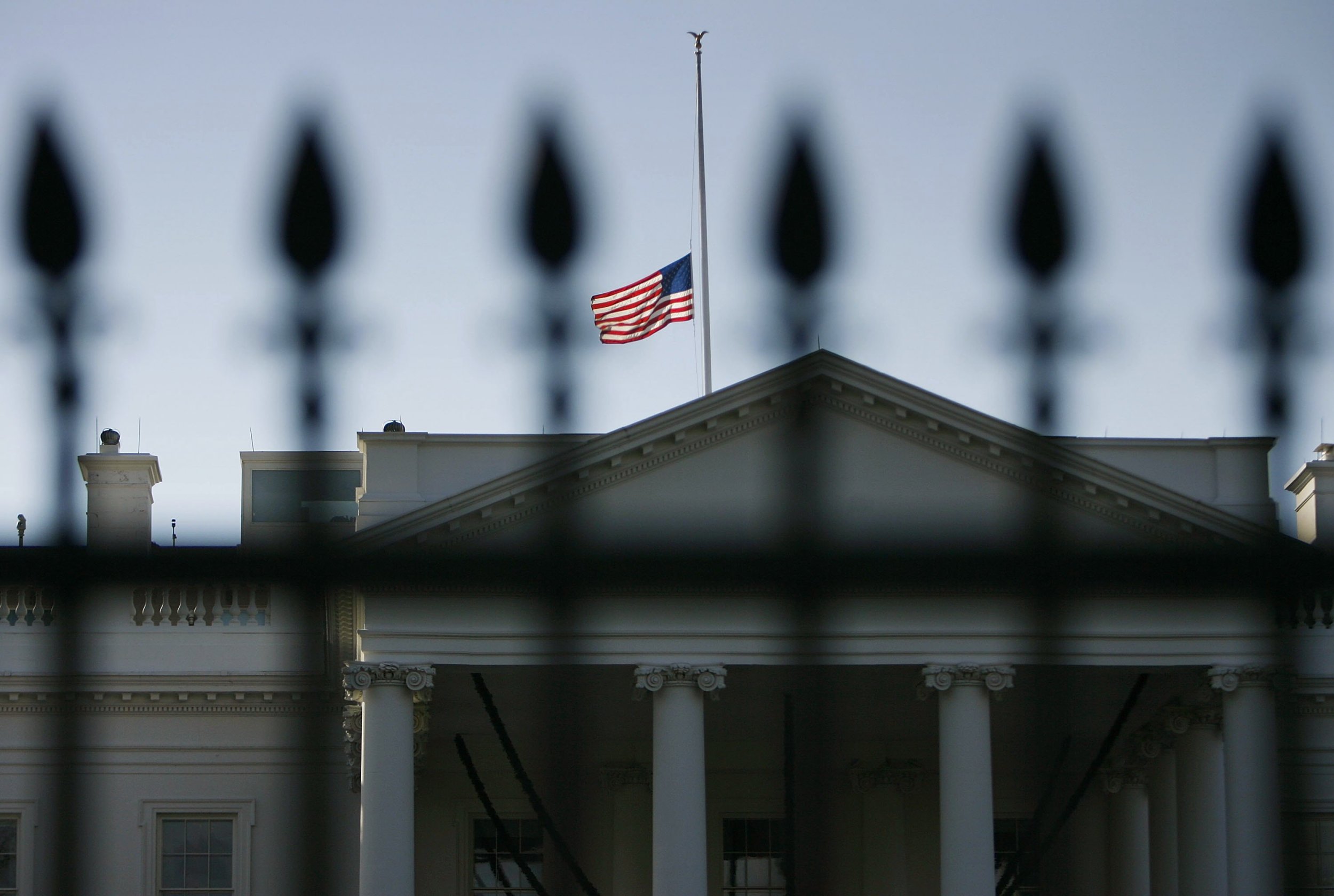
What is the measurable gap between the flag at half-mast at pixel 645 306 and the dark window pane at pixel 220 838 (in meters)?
11.5

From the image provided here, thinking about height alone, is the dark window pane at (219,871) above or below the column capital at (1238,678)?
below

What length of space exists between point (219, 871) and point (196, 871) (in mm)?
399

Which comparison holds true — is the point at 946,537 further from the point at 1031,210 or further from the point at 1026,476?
the point at 1026,476

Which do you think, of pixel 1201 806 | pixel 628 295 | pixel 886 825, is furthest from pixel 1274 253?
pixel 886 825

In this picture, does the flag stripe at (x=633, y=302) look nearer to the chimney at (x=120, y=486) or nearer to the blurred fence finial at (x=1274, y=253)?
the chimney at (x=120, y=486)

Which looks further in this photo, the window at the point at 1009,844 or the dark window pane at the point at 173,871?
the window at the point at 1009,844

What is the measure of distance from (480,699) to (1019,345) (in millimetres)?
27869

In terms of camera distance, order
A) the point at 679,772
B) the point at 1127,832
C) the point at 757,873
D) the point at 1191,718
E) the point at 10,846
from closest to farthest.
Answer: the point at 679,772 → the point at 1191,718 → the point at 1127,832 → the point at 10,846 → the point at 757,873

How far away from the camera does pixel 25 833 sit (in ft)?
112

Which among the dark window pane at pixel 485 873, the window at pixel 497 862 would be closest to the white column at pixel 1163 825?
the window at pixel 497 862

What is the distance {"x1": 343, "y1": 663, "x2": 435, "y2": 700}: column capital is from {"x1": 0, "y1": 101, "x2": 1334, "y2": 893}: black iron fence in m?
24.3

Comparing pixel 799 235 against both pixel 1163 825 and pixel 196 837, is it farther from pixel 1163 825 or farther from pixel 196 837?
pixel 196 837

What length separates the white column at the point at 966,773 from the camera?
27.8 metres

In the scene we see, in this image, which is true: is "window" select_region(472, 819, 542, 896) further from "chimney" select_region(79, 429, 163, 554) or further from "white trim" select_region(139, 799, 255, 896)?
"chimney" select_region(79, 429, 163, 554)
